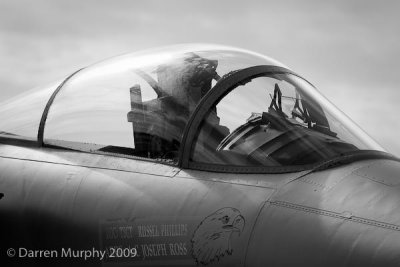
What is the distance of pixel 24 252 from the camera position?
7.10 metres

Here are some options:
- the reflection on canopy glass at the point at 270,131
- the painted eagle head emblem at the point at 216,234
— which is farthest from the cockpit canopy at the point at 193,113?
the painted eagle head emblem at the point at 216,234

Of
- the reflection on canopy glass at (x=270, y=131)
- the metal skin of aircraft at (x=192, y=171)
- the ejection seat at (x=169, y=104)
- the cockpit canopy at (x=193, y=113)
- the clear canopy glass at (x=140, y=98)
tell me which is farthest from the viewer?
the clear canopy glass at (x=140, y=98)

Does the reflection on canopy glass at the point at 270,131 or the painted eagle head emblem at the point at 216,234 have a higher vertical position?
the reflection on canopy glass at the point at 270,131

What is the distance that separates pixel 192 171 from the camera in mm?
6613

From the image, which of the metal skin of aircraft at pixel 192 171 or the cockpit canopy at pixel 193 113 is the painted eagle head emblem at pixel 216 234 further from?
the cockpit canopy at pixel 193 113

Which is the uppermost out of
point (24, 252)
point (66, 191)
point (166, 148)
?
point (166, 148)

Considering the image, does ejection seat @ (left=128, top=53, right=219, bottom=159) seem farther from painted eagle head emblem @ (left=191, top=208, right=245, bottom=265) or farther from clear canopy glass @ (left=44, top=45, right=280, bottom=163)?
painted eagle head emblem @ (left=191, top=208, right=245, bottom=265)

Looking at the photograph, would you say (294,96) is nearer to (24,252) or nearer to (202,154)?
(202,154)

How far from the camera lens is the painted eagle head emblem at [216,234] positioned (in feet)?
19.4

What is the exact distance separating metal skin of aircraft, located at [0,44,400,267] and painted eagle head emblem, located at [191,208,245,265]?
0.03ft

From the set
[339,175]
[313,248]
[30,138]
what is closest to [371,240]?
[313,248]

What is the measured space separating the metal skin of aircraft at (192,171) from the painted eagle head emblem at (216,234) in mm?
10

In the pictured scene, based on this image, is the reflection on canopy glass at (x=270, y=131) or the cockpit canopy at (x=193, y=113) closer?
the reflection on canopy glass at (x=270, y=131)

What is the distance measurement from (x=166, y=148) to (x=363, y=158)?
5.54 ft
